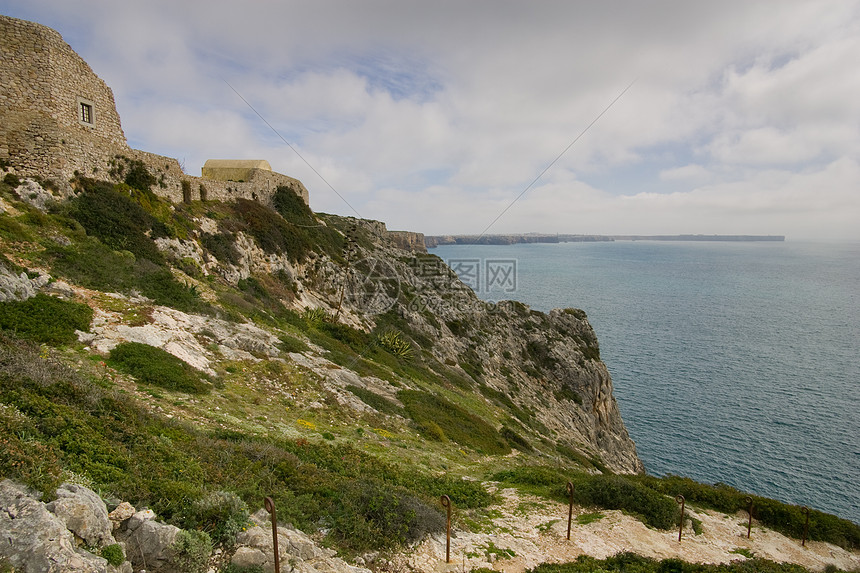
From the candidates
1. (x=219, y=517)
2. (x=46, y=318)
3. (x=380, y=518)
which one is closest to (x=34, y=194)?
(x=46, y=318)

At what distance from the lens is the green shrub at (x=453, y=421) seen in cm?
2250

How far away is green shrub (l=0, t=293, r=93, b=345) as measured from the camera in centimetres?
1203

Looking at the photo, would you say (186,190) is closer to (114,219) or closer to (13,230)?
(114,219)

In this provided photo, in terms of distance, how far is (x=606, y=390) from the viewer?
177 ft

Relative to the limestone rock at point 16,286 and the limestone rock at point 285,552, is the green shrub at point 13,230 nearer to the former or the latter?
the limestone rock at point 16,286

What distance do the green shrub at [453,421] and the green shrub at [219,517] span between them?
561 inches

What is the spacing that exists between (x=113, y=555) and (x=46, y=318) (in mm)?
11134

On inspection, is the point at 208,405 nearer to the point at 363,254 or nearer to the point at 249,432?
the point at 249,432

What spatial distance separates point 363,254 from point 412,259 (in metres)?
13.1

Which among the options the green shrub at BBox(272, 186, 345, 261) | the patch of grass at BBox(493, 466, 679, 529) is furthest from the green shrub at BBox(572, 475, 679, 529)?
the green shrub at BBox(272, 186, 345, 261)

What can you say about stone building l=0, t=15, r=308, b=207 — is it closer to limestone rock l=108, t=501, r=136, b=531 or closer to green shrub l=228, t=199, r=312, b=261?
green shrub l=228, t=199, r=312, b=261

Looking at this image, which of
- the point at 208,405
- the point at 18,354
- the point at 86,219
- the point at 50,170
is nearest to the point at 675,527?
the point at 208,405

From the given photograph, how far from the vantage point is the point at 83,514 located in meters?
5.67

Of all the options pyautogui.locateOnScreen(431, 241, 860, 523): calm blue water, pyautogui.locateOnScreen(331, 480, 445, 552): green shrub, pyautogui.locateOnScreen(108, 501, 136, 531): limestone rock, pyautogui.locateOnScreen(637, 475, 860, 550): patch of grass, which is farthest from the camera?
pyautogui.locateOnScreen(431, 241, 860, 523): calm blue water
